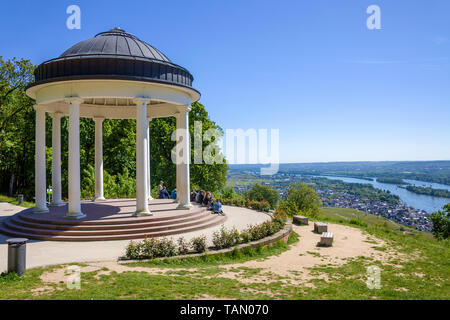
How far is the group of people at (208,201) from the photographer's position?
19.5m

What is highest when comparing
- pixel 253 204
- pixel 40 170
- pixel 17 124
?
pixel 17 124

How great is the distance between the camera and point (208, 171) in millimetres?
36844

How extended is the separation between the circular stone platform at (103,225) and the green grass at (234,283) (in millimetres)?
3516

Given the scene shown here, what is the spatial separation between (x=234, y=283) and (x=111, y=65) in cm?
1167

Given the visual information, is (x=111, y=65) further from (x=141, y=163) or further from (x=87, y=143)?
(x=87, y=143)

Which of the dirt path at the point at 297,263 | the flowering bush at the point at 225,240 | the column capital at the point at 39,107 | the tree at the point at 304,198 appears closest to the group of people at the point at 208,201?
the dirt path at the point at 297,263

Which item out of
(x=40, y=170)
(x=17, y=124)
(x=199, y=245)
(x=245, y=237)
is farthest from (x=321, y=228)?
(x=17, y=124)

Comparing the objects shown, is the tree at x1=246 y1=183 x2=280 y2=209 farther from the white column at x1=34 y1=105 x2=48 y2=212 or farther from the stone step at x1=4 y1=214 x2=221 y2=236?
the stone step at x1=4 y1=214 x2=221 y2=236

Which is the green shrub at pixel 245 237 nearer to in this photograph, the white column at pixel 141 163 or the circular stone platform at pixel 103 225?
the circular stone platform at pixel 103 225

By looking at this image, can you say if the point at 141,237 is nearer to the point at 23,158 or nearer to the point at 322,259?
the point at 322,259

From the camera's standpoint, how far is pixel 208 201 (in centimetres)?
2148

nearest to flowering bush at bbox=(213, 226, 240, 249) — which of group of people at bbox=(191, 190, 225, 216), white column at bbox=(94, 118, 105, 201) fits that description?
group of people at bbox=(191, 190, 225, 216)
